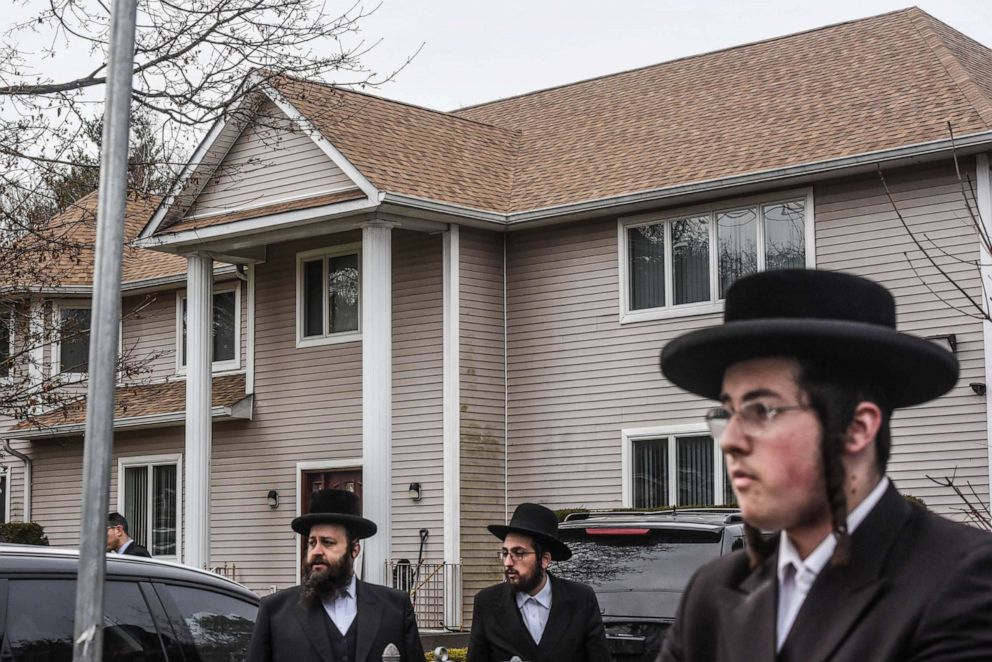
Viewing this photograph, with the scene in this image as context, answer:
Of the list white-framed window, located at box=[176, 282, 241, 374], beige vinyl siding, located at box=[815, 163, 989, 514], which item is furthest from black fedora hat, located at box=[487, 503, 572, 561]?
white-framed window, located at box=[176, 282, 241, 374]

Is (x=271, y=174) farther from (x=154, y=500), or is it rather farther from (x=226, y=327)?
(x=154, y=500)

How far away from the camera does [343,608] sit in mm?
7609

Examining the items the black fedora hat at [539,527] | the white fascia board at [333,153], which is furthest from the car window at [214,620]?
the white fascia board at [333,153]

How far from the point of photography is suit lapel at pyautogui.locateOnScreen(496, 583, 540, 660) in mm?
8375

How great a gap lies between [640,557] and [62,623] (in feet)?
14.4

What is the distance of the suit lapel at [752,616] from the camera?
8.36 feet

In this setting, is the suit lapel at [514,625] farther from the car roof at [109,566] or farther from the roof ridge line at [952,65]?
the roof ridge line at [952,65]

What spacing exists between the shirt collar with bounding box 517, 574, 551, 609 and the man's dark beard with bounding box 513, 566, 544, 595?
0.02 meters

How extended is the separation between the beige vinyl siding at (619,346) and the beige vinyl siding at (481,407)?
0.21 meters

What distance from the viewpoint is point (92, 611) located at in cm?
389

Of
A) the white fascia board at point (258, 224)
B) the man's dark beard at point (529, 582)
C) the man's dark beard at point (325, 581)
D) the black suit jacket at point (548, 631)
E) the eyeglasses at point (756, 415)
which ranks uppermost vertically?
the white fascia board at point (258, 224)

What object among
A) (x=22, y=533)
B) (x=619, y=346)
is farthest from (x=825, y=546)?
(x=22, y=533)

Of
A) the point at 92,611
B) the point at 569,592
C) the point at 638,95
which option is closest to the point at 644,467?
the point at 638,95

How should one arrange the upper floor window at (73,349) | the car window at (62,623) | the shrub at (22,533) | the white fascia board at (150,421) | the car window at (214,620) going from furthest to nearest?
the upper floor window at (73,349) → the shrub at (22,533) → the white fascia board at (150,421) → the car window at (214,620) → the car window at (62,623)
